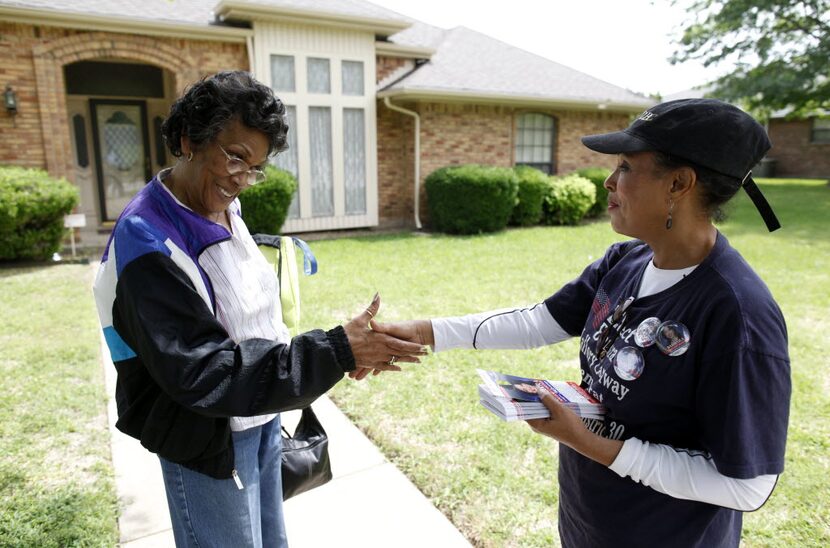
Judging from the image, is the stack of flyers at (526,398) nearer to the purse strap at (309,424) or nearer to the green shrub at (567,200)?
the purse strap at (309,424)

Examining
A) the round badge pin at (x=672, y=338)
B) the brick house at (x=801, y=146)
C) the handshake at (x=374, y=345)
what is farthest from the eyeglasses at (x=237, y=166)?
the brick house at (x=801, y=146)

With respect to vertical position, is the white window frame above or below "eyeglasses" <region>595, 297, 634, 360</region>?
above

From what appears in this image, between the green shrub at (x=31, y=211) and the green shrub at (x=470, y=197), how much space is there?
23.9ft

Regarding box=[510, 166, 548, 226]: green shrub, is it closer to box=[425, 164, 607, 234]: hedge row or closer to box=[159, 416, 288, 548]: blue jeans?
box=[425, 164, 607, 234]: hedge row

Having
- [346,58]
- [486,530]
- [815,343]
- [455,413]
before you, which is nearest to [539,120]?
[346,58]

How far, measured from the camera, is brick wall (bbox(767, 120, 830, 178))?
1146 inches

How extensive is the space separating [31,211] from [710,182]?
10.1 m

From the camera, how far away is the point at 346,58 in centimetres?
1241

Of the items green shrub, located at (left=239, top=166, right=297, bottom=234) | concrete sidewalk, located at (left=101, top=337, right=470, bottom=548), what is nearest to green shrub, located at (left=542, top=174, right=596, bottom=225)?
green shrub, located at (left=239, top=166, right=297, bottom=234)

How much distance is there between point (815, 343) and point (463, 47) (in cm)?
1312

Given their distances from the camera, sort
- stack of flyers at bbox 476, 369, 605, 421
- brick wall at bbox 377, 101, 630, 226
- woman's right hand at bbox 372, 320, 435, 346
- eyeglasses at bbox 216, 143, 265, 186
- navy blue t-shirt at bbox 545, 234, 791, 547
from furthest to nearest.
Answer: brick wall at bbox 377, 101, 630, 226, woman's right hand at bbox 372, 320, 435, 346, eyeglasses at bbox 216, 143, 265, 186, stack of flyers at bbox 476, 369, 605, 421, navy blue t-shirt at bbox 545, 234, 791, 547

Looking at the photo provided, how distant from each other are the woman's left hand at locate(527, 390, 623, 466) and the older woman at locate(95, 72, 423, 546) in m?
0.52

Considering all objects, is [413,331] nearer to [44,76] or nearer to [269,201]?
[269,201]

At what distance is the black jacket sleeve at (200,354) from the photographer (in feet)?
4.66
